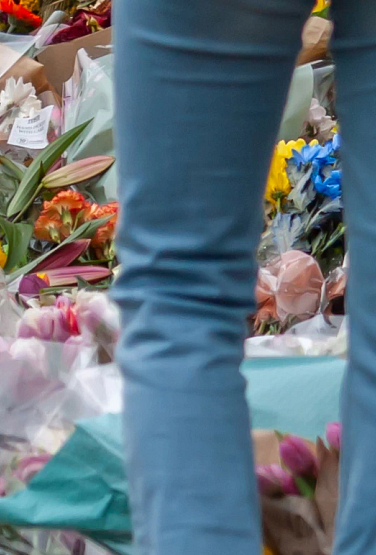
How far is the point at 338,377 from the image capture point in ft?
2.85

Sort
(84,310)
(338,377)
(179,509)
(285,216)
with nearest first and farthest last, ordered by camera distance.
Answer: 1. (179,509)
2. (338,377)
3. (84,310)
4. (285,216)

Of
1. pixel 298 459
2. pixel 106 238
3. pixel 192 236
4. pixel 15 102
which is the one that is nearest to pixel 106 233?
pixel 106 238

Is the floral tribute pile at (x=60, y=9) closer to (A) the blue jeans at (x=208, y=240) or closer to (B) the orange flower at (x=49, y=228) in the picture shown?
(B) the orange flower at (x=49, y=228)

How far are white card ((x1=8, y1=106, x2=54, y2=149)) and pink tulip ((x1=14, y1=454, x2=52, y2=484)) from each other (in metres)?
1.13

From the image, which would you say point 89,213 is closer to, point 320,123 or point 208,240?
point 320,123

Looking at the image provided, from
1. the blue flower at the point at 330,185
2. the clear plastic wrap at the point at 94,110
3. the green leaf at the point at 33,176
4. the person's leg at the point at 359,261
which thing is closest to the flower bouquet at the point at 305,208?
the blue flower at the point at 330,185

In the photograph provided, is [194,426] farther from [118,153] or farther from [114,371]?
[114,371]

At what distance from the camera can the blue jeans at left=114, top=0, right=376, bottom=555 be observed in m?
0.52

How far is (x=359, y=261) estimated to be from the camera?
0.54 metres

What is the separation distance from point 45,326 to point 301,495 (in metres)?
0.44

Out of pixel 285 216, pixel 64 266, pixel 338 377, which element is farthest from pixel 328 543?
pixel 64 266

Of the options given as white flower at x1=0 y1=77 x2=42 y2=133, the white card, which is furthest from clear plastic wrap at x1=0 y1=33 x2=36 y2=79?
the white card

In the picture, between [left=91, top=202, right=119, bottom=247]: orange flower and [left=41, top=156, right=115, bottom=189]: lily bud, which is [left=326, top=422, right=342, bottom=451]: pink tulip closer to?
[left=91, top=202, right=119, bottom=247]: orange flower

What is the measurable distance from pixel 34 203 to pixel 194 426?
1275 mm
